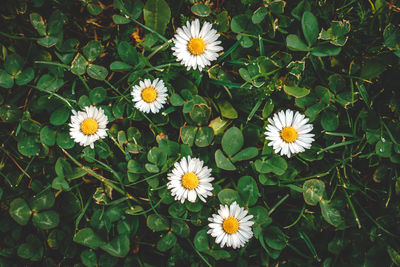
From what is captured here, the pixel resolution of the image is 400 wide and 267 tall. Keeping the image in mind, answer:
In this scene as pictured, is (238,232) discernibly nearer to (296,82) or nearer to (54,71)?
(296,82)

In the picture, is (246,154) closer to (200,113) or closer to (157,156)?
(200,113)

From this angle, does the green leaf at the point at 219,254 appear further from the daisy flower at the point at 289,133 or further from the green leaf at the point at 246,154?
the daisy flower at the point at 289,133

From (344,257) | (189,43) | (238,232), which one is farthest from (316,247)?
(189,43)

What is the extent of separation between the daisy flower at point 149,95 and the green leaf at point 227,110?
32cm

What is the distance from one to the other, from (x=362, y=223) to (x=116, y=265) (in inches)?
54.3

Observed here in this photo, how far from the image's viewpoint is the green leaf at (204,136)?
174 cm

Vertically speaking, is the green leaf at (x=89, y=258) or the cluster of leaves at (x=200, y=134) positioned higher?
the cluster of leaves at (x=200, y=134)

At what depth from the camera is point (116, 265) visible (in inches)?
70.5

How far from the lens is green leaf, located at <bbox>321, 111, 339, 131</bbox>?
5.73 feet

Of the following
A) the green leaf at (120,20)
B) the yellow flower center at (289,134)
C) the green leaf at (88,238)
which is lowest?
the green leaf at (88,238)

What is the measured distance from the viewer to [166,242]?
1.72 meters

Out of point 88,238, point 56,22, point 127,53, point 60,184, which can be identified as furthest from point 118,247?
point 56,22

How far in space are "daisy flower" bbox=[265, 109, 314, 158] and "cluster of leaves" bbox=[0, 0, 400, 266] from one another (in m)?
0.07

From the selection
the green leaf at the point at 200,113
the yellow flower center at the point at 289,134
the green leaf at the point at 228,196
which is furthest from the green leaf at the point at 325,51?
the green leaf at the point at 228,196
